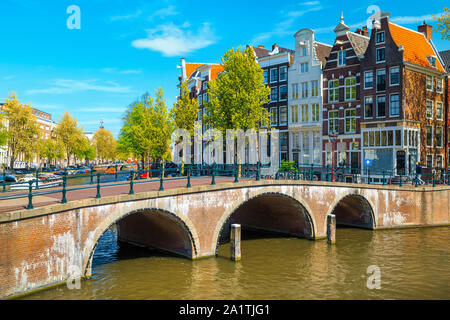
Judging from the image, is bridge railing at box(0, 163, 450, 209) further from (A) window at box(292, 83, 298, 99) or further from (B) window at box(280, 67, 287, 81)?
(B) window at box(280, 67, 287, 81)

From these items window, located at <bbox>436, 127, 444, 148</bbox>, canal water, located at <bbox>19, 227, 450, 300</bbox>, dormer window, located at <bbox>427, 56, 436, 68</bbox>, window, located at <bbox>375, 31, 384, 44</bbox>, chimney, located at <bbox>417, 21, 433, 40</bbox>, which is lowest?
canal water, located at <bbox>19, 227, 450, 300</bbox>

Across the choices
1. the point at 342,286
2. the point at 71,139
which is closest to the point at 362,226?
the point at 342,286

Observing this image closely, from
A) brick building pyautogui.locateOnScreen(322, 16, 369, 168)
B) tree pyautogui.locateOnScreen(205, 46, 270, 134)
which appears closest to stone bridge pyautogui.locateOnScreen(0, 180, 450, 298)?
tree pyautogui.locateOnScreen(205, 46, 270, 134)

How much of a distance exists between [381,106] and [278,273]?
892 inches

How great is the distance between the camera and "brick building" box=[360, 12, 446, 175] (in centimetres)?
3139

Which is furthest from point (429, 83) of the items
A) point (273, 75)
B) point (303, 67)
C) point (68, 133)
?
point (68, 133)

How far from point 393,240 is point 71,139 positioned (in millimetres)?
54879

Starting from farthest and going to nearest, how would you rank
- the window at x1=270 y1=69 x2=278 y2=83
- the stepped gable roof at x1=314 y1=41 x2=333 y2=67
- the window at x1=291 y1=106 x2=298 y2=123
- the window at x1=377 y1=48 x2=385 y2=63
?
the window at x1=270 y1=69 x2=278 y2=83 < the window at x1=291 y1=106 x2=298 y2=123 < the stepped gable roof at x1=314 y1=41 x2=333 y2=67 < the window at x1=377 y1=48 x2=385 y2=63

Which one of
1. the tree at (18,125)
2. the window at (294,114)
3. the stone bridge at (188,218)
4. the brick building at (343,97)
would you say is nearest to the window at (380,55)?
the brick building at (343,97)

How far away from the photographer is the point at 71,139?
62344mm

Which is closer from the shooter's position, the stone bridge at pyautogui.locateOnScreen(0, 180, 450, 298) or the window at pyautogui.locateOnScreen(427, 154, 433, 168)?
the stone bridge at pyautogui.locateOnScreen(0, 180, 450, 298)

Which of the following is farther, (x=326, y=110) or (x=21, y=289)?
(x=326, y=110)

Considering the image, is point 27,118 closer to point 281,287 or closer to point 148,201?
point 148,201

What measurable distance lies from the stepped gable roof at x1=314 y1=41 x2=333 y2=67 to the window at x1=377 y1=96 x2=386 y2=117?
299 inches
